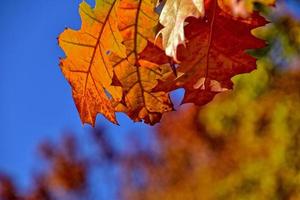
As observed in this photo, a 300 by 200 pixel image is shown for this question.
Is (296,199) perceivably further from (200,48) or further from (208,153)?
(200,48)

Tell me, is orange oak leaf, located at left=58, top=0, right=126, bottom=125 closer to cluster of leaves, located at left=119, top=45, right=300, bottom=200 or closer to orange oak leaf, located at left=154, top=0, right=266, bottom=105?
orange oak leaf, located at left=154, top=0, right=266, bottom=105

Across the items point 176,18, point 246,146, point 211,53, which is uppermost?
point 176,18

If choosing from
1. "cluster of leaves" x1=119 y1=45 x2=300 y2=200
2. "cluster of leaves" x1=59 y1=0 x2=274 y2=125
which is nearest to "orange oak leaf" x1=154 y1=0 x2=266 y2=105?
"cluster of leaves" x1=59 y1=0 x2=274 y2=125

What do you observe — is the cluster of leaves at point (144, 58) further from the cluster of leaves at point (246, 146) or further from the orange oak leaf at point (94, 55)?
the cluster of leaves at point (246, 146)

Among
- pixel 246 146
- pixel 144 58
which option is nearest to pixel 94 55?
pixel 144 58

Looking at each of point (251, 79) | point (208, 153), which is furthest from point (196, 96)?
point (208, 153)

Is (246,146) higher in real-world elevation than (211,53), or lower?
lower

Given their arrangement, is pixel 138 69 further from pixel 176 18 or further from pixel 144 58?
pixel 176 18

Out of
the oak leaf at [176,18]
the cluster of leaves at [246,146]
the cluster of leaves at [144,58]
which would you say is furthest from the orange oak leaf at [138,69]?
the cluster of leaves at [246,146]
